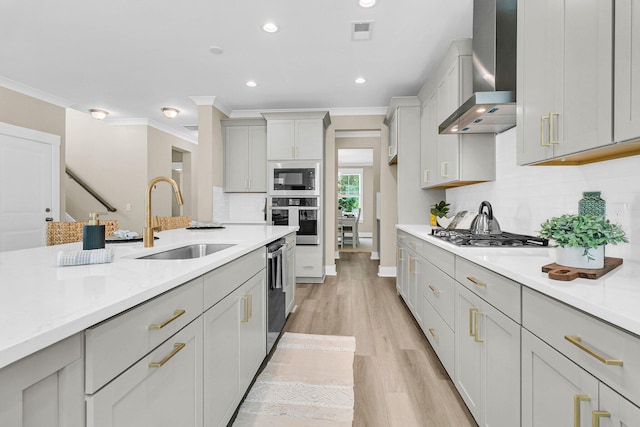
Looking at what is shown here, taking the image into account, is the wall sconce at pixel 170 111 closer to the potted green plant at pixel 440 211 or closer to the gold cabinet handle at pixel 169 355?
the potted green plant at pixel 440 211

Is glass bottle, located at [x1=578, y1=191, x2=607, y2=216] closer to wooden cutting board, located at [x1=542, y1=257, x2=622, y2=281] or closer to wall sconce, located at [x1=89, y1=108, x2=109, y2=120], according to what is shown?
wooden cutting board, located at [x1=542, y1=257, x2=622, y2=281]

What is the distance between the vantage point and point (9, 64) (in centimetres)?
358

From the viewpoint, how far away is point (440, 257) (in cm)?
211

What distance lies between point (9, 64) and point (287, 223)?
12.2ft

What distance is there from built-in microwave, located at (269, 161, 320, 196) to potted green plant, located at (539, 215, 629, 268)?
142 inches

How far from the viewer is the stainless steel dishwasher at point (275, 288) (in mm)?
2238

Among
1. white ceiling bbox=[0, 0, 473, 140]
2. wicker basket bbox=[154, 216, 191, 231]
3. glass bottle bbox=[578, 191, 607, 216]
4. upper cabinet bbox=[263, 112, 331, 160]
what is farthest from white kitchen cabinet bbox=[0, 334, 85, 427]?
upper cabinet bbox=[263, 112, 331, 160]

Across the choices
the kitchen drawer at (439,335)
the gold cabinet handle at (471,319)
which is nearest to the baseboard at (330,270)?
the kitchen drawer at (439,335)

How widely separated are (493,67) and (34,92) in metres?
5.59

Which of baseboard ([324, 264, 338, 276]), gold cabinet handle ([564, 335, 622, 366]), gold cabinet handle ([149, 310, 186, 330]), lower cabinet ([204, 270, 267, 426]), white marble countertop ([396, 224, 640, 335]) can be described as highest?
white marble countertop ([396, 224, 640, 335])

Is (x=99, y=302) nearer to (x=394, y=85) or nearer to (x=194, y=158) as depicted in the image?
(x=394, y=85)

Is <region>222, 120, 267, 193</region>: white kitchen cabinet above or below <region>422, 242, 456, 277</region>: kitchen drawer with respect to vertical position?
above

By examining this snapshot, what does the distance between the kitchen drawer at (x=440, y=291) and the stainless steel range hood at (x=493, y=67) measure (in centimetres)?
108

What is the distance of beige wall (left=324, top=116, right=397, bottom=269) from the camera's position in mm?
5039
